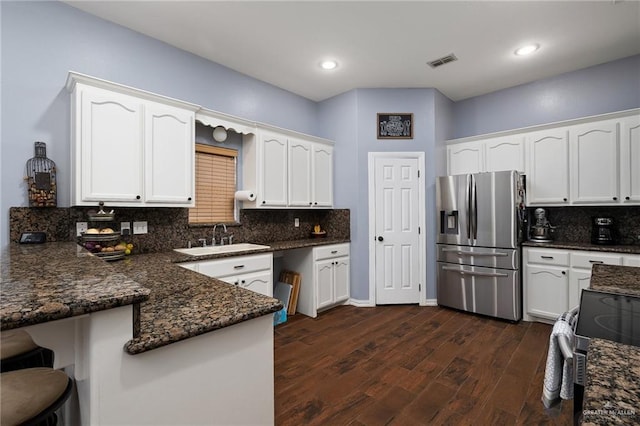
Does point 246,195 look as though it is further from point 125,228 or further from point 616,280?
point 616,280

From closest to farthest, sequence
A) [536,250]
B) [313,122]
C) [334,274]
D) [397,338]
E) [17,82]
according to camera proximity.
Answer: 1. [17,82]
2. [397,338]
3. [536,250]
4. [334,274]
5. [313,122]

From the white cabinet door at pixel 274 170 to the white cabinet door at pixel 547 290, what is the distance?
2913 millimetres

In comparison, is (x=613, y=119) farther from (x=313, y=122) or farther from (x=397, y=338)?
(x=313, y=122)

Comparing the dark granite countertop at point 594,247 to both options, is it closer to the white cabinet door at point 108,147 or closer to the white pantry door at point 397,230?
the white pantry door at point 397,230

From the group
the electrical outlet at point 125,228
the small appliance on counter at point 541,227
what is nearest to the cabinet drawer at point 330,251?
the electrical outlet at point 125,228

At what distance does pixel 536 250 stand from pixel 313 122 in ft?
10.6

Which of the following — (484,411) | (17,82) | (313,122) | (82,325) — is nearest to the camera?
(82,325)

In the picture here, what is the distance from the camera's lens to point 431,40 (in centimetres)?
287

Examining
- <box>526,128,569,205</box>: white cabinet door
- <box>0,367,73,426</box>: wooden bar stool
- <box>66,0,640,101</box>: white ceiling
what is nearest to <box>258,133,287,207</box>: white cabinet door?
<box>66,0,640,101</box>: white ceiling

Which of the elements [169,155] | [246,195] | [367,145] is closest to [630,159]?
[367,145]

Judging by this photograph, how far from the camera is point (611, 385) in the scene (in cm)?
56

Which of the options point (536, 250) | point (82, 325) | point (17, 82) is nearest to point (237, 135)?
point (17, 82)

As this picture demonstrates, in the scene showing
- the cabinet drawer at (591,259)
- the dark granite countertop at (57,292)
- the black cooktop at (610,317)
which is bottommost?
the cabinet drawer at (591,259)

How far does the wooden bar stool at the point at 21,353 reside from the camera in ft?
3.34
